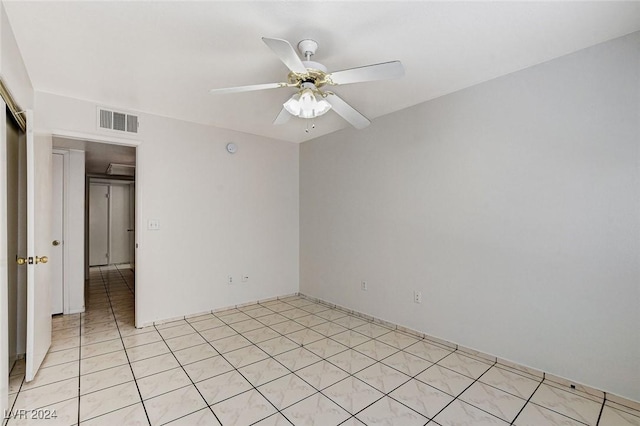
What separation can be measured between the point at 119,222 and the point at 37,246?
576 centimetres

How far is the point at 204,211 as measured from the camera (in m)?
3.88

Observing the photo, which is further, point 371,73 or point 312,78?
point 312,78

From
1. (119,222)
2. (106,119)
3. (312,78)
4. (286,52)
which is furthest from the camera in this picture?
(119,222)

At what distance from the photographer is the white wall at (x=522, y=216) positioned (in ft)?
6.65

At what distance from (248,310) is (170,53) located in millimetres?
3036

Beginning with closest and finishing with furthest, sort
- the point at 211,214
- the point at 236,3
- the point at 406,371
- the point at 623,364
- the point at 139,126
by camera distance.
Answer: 1. the point at 236,3
2. the point at 623,364
3. the point at 406,371
4. the point at 139,126
5. the point at 211,214

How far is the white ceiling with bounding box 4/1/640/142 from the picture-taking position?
1758mm

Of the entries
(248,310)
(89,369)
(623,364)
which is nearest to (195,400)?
(89,369)

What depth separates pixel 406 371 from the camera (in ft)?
8.05

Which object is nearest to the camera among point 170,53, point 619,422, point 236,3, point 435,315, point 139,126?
point 236,3

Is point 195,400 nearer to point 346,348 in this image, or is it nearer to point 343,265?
point 346,348

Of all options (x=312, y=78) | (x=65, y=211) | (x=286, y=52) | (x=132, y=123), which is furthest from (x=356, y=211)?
(x=65, y=211)

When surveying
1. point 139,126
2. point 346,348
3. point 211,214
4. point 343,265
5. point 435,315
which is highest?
point 139,126

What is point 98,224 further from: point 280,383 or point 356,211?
point 280,383
